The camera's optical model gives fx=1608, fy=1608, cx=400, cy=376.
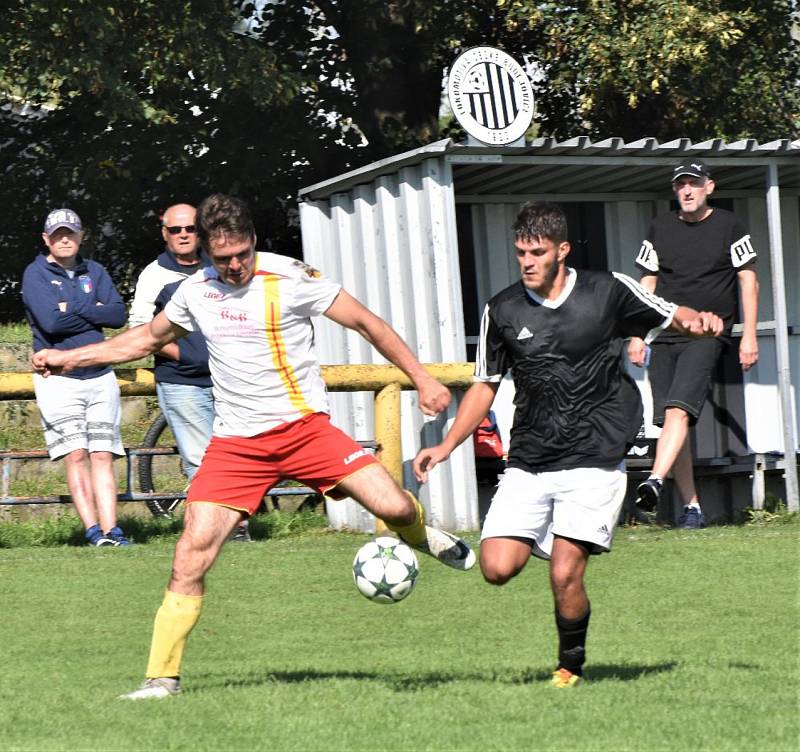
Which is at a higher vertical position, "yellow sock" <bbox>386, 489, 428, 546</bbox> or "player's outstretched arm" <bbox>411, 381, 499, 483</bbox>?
"player's outstretched arm" <bbox>411, 381, 499, 483</bbox>

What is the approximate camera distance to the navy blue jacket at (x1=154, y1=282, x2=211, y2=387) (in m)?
10.7

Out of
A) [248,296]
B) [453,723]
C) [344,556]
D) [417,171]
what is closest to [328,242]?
[417,171]

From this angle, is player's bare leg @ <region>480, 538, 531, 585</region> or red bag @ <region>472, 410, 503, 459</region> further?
red bag @ <region>472, 410, 503, 459</region>

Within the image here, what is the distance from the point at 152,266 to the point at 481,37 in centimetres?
973

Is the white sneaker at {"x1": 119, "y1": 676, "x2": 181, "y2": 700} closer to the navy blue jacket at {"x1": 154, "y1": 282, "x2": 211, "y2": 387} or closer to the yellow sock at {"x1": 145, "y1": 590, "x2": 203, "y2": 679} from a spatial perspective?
the yellow sock at {"x1": 145, "y1": 590, "x2": 203, "y2": 679}

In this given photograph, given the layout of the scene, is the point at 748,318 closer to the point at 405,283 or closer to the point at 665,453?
the point at 665,453

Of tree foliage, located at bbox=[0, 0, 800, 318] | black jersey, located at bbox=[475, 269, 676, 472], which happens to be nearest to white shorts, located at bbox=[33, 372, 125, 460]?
black jersey, located at bbox=[475, 269, 676, 472]

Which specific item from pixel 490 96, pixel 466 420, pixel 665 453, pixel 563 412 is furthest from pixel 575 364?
pixel 490 96

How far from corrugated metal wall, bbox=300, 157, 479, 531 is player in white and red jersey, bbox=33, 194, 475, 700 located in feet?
15.0

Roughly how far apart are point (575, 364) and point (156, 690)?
2113 mm

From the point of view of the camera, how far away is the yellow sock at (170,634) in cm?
631

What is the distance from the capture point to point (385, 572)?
22.2 feet

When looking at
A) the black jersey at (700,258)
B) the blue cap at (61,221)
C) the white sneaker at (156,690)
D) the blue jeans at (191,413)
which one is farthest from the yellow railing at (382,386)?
the white sneaker at (156,690)

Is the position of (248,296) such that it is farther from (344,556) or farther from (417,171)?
(417,171)
